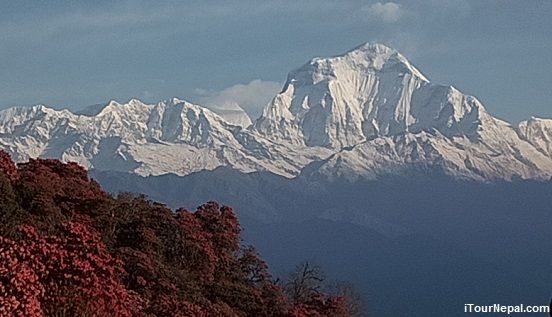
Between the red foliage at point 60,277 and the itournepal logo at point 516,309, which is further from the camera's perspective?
the itournepal logo at point 516,309

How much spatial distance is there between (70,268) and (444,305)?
443ft

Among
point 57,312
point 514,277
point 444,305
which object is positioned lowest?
point 57,312

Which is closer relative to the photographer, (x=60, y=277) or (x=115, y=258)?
(x=60, y=277)

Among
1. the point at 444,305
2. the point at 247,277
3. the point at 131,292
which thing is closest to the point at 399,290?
the point at 444,305

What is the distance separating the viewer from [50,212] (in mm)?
39219

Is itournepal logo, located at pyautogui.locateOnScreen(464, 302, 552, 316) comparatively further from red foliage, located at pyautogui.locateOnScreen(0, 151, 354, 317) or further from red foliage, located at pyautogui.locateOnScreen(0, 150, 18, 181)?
red foliage, located at pyautogui.locateOnScreen(0, 150, 18, 181)

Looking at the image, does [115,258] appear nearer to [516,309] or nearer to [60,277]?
[60,277]

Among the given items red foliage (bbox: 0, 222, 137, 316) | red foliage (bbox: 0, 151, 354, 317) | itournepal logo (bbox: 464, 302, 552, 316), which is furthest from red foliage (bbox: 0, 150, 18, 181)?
itournepal logo (bbox: 464, 302, 552, 316)

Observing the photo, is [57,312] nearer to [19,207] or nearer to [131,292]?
[131,292]

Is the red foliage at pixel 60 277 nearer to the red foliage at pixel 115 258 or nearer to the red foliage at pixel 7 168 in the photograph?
the red foliage at pixel 115 258

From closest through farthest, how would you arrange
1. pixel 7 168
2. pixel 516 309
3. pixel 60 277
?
pixel 60 277 < pixel 7 168 < pixel 516 309

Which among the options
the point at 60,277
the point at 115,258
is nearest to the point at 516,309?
the point at 115,258

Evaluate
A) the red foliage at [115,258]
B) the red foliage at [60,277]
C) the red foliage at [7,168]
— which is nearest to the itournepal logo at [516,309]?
the red foliage at [115,258]

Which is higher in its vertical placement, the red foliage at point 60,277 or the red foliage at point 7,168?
the red foliage at point 7,168
